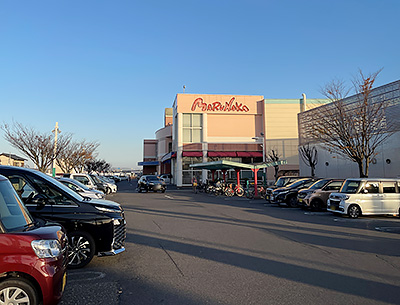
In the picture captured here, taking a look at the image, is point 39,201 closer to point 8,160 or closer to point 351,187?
point 351,187

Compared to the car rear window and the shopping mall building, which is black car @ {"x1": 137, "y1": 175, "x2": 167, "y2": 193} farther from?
the car rear window

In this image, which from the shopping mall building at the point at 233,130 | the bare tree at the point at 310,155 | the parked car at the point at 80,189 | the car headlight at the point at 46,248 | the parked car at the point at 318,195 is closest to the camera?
the car headlight at the point at 46,248

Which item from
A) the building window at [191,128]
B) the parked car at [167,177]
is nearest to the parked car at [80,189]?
the building window at [191,128]

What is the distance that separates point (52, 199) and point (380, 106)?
22.4 m

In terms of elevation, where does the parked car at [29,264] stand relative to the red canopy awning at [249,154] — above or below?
below

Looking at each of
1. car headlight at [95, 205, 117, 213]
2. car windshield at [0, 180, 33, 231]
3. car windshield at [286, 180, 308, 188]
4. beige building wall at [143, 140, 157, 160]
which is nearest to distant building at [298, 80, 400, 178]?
car windshield at [286, 180, 308, 188]

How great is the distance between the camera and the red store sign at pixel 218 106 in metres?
49.4

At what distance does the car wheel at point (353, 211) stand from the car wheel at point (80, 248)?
36.8 ft

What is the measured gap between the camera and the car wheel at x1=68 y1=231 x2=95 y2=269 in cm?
Answer: 604

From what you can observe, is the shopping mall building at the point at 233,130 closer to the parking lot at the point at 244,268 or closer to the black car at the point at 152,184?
the black car at the point at 152,184

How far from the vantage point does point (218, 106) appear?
49.8 m

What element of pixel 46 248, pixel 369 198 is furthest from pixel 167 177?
pixel 46 248

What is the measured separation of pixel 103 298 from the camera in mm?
4676

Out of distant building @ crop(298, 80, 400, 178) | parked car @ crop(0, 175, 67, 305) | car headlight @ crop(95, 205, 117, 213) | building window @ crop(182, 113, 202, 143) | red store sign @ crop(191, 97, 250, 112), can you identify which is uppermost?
red store sign @ crop(191, 97, 250, 112)
